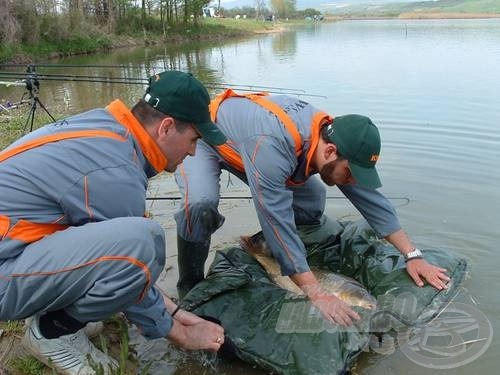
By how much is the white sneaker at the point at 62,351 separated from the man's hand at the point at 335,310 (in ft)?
3.54

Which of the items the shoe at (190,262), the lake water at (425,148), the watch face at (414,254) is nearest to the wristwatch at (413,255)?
the watch face at (414,254)

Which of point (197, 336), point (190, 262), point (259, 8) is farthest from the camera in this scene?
point (259, 8)

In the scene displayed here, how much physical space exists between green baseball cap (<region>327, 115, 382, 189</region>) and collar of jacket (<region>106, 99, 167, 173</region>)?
986 millimetres

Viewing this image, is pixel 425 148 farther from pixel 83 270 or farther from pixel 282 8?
pixel 282 8

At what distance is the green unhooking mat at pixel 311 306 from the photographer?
8.27ft

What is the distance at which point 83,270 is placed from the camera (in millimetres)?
1936

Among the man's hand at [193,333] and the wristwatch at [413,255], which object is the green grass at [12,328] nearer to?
the man's hand at [193,333]

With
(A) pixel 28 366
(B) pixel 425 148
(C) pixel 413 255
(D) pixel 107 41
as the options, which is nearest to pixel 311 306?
(C) pixel 413 255

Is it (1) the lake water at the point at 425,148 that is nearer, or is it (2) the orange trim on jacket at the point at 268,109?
(2) the orange trim on jacket at the point at 268,109

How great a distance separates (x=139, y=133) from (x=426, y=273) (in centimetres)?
190

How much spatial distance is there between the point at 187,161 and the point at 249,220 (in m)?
1.35

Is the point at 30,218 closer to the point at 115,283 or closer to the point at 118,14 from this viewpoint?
the point at 115,283

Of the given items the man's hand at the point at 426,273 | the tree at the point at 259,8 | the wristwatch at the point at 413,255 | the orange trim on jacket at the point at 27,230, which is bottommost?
the man's hand at the point at 426,273

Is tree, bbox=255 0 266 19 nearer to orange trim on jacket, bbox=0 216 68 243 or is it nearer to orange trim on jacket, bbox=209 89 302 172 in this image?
orange trim on jacket, bbox=209 89 302 172
